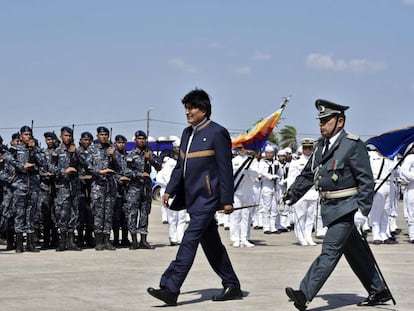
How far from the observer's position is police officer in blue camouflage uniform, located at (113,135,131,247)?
14914 millimetres

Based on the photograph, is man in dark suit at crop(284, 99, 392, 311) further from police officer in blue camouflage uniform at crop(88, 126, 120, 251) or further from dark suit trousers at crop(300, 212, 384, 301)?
police officer in blue camouflage uniform at crop(88, 126, 120, 251)

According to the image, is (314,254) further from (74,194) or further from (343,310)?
(343,310)

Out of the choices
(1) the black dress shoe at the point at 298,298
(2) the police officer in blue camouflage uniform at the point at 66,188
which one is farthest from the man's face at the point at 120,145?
(1) the black dress shoe at the point at 298,298

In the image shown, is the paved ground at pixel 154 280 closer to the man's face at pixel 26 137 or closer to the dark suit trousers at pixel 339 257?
the dark suit trousers at pixel 339 257

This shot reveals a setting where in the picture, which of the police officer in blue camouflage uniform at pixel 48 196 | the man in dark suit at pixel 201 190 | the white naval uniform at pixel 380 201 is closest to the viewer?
the man in dark suit at pixel 201 190

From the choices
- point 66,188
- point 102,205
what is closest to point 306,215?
point 102,205

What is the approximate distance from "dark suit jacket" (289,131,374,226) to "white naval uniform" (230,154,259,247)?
7.44m

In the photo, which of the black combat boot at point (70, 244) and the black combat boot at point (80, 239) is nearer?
the black combat boot at point (70, 244)

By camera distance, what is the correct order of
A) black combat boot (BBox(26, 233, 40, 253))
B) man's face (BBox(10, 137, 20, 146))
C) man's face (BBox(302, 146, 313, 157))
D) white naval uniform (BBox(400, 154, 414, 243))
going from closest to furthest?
black combat boot (BBox(26, 233, 40, 253))
man's face (BBox(10, 137, 20, 146))
man's face (BBox(302, 146, 313, 157))
white naval uniform (BBox(400, 154, 414, 243))

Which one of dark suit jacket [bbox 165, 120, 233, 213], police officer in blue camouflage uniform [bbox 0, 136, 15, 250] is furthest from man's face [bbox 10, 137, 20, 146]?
dark suit jacket [bbox 165, 120, 233, 213]

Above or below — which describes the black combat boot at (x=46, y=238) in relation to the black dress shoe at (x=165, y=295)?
above

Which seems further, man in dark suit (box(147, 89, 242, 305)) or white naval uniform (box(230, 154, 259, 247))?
white naval uniform (box(230, 154, 259, 247))

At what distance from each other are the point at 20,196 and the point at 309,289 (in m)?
7.24

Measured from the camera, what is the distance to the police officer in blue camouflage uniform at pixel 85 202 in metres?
14.9
